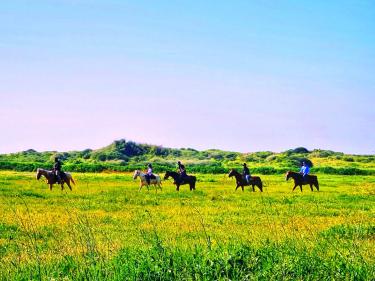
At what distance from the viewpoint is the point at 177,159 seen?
11081 centimetres

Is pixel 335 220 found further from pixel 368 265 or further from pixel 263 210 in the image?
pixel 368 265

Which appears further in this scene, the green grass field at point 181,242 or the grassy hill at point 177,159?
the grassy hill at point 177,159

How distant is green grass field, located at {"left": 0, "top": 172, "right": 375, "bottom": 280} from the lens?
8.10 m

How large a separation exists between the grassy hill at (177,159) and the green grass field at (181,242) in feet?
150

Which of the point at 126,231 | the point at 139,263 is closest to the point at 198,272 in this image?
the point at 139,263

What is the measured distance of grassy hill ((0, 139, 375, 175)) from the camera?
2825 inches

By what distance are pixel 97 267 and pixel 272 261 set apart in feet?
9.63

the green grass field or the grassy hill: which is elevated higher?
the grassy hill

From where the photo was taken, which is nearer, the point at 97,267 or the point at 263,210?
the point at 97,267

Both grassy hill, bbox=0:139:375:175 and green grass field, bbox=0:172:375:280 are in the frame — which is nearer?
green grass field, bbox=0:172:375:280

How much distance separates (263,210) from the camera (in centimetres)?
2166

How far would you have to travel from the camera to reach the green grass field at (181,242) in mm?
8102

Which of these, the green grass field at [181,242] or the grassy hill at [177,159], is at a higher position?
the grassy hill at [177,159]

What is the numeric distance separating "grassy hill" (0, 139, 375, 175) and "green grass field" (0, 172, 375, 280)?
45831 millimetres
